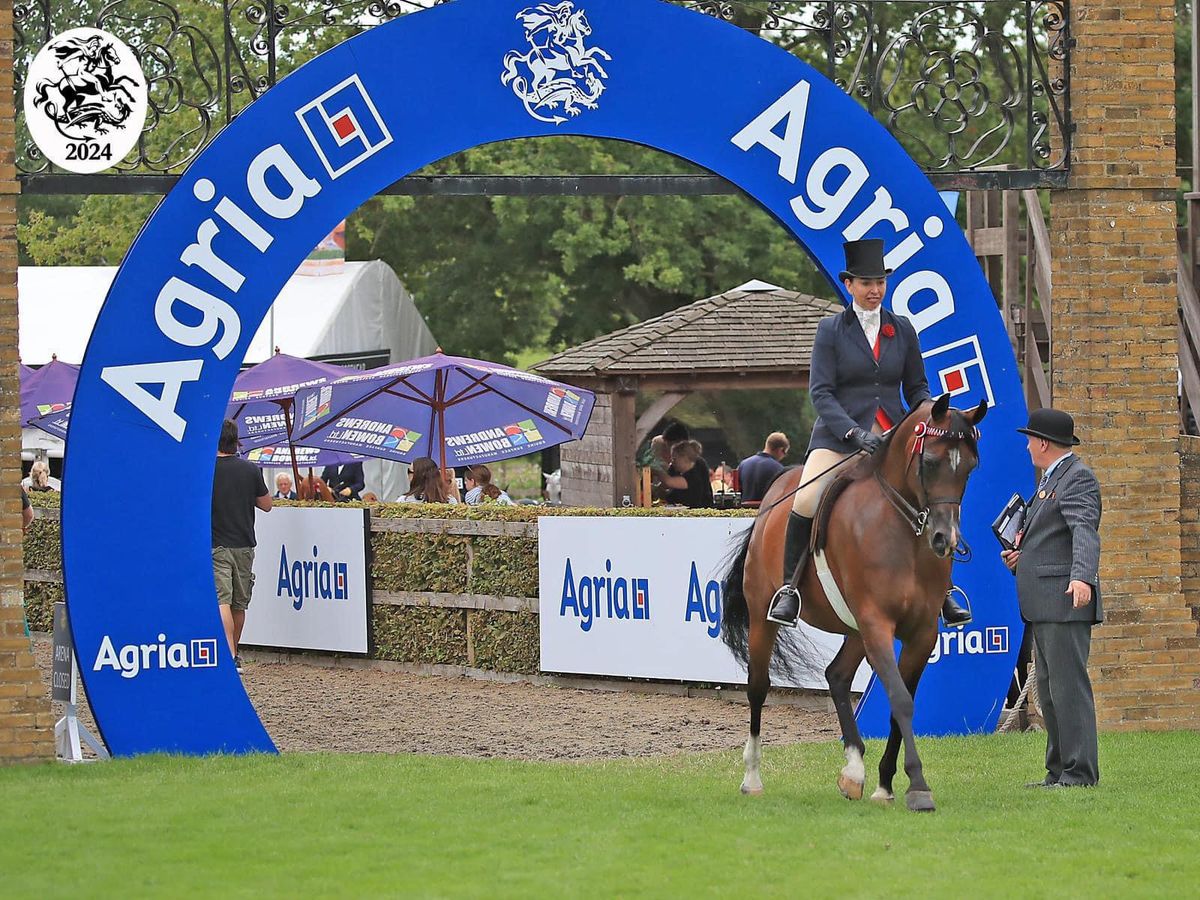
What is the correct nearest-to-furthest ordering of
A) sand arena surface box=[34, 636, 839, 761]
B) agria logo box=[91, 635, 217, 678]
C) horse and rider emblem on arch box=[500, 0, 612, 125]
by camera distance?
agria logo box=[91, 635, 217, 678], horse and rider emblem on arch box=[500, 0, 612, 125], sand arena surface box=[34, 636, 839, 761]

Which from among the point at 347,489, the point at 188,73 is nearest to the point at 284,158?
the point at 347,489

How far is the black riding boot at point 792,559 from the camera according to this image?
28.8 feet

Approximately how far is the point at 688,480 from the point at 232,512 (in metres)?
4.77

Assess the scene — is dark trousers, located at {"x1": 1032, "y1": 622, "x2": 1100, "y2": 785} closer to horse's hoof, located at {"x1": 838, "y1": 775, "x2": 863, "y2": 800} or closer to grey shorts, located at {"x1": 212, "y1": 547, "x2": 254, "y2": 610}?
horse's hoof, located at {"x1": 838, "y1": 775, "x2": 863, "y2": 800}

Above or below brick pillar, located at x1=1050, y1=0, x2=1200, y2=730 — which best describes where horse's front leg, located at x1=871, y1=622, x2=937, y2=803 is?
below

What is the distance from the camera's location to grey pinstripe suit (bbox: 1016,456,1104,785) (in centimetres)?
895

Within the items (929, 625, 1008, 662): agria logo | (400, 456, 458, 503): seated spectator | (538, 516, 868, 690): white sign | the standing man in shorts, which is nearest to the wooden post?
(400, 456, 458, 503): seated spectator

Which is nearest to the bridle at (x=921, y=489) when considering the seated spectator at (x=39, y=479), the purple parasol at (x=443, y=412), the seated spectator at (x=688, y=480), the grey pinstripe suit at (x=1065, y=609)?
the grey pinstripe suit at (x=1065, y=609)

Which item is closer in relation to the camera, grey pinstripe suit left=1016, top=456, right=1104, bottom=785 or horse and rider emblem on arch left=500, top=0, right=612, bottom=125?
grey pinstripe suit left=1016, top=456, right=1104, bottom=785

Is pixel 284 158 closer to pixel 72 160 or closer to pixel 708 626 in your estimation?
pixel 72 160

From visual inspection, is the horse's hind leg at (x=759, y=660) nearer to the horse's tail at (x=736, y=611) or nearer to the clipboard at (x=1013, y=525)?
the horse's tail at (x=736, y=611)

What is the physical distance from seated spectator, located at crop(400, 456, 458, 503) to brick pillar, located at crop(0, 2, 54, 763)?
7042mm

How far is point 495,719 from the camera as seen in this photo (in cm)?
1294

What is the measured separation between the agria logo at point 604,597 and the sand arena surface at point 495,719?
0.62 meters
